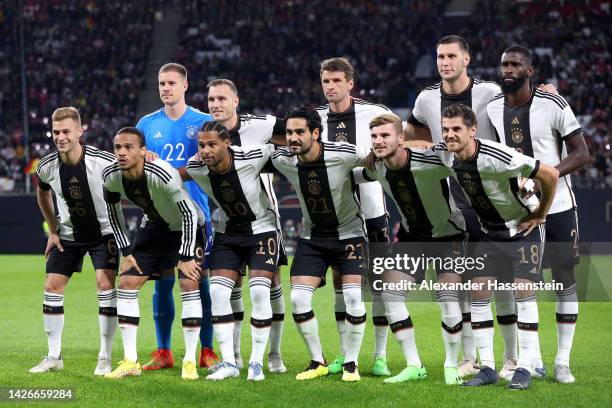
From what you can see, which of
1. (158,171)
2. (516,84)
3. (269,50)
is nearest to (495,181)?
(516,84)

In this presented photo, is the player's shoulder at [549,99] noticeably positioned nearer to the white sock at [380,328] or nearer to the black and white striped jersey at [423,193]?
the black and white striped jersey at [423,193]

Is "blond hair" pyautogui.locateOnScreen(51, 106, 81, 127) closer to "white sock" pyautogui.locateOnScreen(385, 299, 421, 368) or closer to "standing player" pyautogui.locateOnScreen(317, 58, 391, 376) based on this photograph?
"standing player" pyautogui.locateOnScreen(317, 58, 391, 376)

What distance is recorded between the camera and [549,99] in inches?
271

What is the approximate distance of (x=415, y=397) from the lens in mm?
6309

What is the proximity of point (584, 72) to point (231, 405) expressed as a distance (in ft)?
78.6

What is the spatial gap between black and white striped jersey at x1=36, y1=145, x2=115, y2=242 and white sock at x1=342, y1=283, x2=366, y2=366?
2.02 metres

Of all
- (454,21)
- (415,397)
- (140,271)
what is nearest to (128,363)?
(140,271)

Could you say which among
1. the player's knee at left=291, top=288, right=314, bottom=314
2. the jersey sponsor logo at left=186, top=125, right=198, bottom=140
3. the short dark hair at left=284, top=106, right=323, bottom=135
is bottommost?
the player's knee at left=291, top=288, right=314, bottom=314

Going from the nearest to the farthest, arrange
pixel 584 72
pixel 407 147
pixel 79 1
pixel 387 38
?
1. pixel 407 147
2. pixel 584 72
3. pixel 387 38
4. pixel 79 1

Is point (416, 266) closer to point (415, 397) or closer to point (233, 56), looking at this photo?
point (415, 397)

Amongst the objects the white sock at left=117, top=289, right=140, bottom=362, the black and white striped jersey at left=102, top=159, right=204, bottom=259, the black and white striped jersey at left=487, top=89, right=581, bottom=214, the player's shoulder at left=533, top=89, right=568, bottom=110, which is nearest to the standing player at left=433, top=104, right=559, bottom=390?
the black and white striped jersey at left=487, top=89, right=581, bottom=214

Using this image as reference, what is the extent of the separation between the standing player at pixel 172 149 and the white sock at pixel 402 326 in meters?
1.61

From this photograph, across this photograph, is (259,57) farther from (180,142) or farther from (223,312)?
(223,312)

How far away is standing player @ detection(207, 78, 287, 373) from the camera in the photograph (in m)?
7.50
